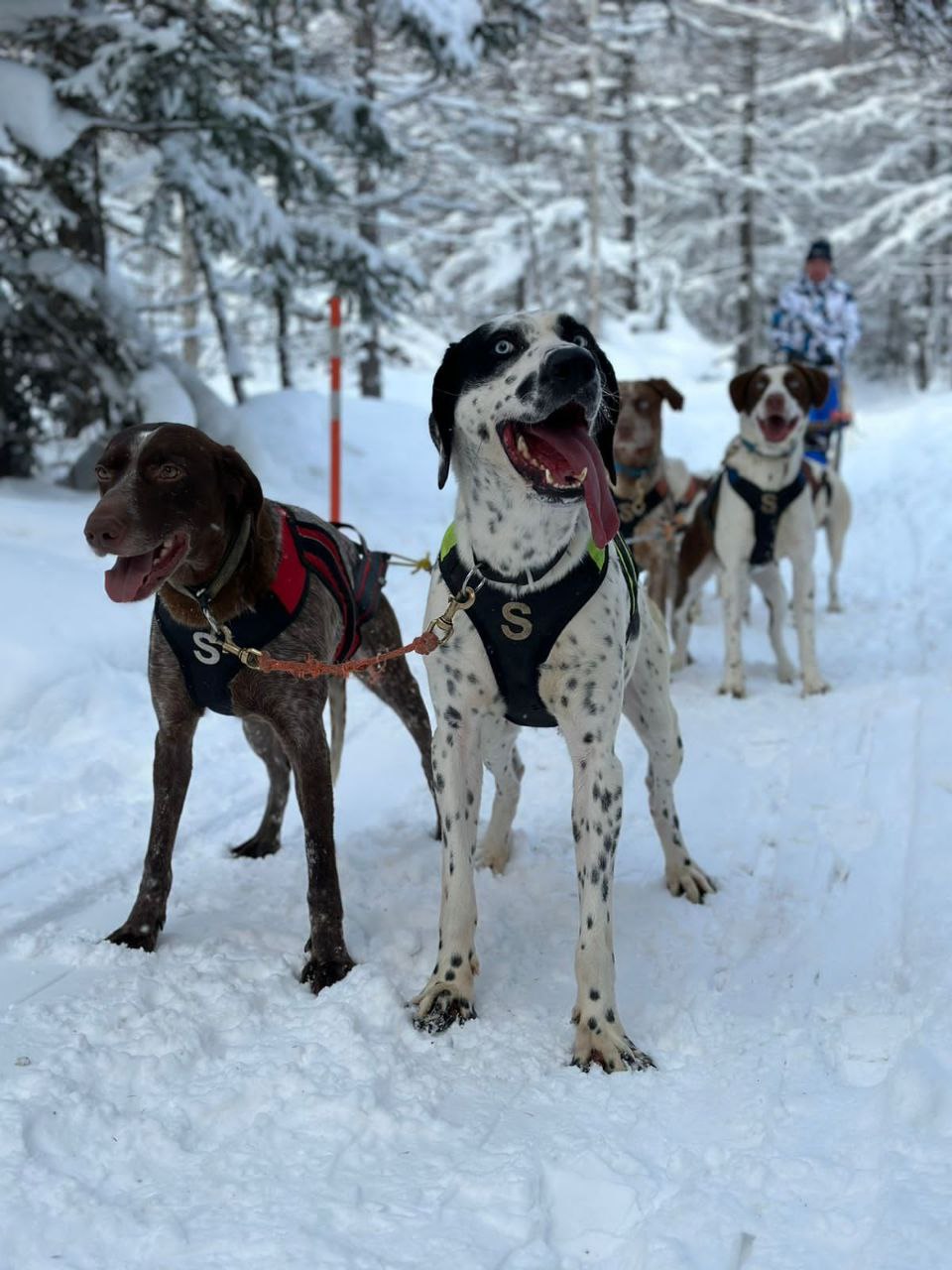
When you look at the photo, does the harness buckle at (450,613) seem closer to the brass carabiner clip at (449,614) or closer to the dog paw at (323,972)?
the brass carabiner clip at (449,614)

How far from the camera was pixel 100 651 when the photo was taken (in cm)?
607

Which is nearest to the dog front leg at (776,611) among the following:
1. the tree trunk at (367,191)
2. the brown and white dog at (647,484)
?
the brown and white dog at (647,484)

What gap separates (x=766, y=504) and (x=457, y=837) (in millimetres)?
4140

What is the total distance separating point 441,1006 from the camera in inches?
118

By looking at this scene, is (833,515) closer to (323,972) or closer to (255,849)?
(255,849)

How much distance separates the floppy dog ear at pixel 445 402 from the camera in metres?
3.07

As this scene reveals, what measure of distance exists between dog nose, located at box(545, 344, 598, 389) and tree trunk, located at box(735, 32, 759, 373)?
97.3 ft

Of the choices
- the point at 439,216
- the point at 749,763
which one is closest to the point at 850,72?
the point at 439,216

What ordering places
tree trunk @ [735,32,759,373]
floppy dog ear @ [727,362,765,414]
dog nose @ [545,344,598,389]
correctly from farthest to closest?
1. tree trunk @ [735,32,759,373]
2. floppy dog ear @ [727,362,765,414]
3. dog nose @ [545,344,598,389]

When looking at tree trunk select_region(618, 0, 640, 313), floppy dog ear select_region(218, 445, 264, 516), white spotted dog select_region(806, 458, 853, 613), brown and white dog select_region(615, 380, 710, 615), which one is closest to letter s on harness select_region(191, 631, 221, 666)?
floppy dog ear select_region(218, 445, 264, 516)

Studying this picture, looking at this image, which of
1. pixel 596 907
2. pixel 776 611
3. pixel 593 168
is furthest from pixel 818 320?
pixel 593 168

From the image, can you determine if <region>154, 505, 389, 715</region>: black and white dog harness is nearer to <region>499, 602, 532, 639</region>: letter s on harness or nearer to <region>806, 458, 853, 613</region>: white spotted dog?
<region>499, 602, 532, 639</region>: letter s on harness

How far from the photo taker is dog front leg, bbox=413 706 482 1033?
Result: 10.3ft

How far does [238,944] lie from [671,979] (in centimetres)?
129
